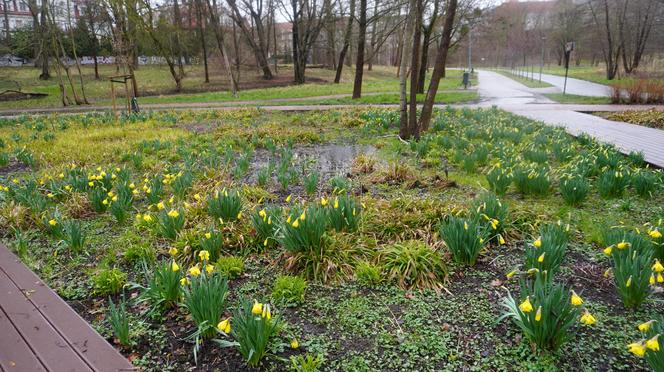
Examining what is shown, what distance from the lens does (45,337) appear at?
8.90 ft

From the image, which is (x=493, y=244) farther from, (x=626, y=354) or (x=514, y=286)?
(x=626, y=354)

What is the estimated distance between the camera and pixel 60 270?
3754mm

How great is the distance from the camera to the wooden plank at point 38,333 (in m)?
2.47

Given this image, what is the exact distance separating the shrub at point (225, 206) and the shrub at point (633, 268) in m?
3.10

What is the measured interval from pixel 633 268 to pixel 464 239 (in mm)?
1091

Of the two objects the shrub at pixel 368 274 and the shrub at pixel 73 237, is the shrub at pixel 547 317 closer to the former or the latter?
the shrub at pixel 368 274

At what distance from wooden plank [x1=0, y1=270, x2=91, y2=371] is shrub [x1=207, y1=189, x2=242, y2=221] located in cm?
166

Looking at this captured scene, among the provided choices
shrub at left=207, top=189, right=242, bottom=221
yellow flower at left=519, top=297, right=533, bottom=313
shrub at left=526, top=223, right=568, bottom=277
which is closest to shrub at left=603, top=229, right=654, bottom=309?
shrub at left=526, top=223, right=568, bottom=277

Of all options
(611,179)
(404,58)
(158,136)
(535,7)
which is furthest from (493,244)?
(535,7)

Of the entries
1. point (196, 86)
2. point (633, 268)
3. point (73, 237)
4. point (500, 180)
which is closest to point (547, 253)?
point (633, 268)

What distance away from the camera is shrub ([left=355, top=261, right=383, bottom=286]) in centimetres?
338

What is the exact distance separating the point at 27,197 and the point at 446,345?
478cm

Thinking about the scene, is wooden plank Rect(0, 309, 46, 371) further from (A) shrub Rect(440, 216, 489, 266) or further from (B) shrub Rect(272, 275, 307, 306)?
(A) shrub Rect(440, 216, 489, 266)

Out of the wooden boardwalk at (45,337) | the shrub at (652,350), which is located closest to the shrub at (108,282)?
the wooden boardwalk at (45,337)
